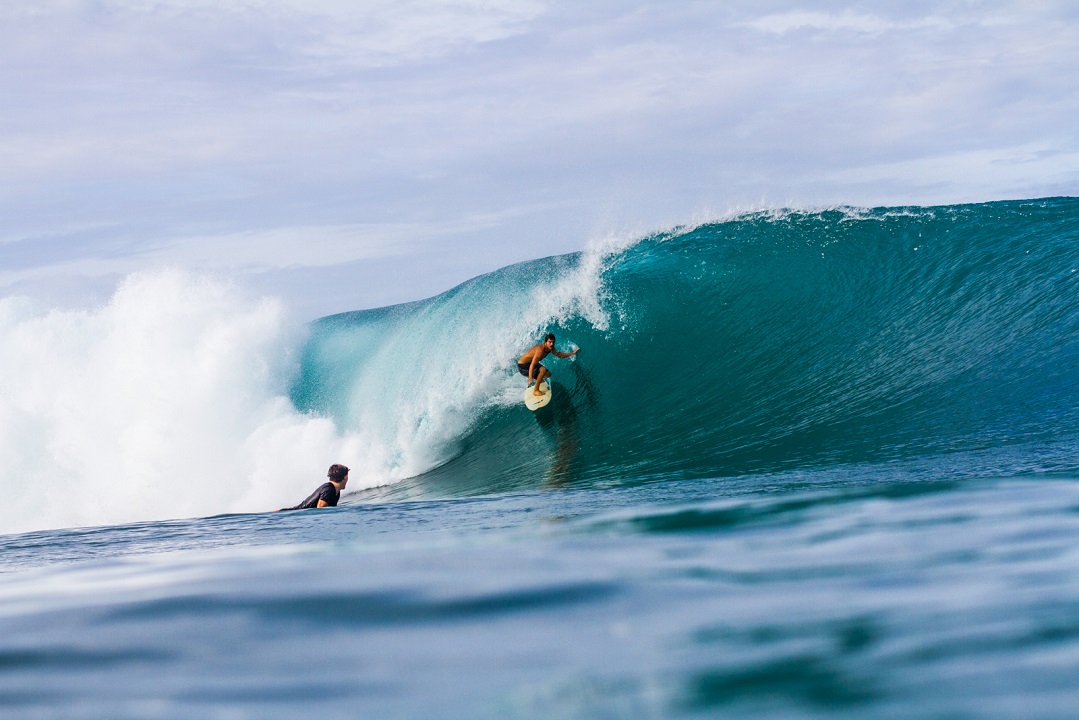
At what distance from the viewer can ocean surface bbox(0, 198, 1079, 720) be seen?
1982mm

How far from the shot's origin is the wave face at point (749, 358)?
26.0 ft

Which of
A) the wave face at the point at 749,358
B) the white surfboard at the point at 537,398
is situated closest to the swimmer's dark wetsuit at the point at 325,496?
the wave face at the point at 749,358

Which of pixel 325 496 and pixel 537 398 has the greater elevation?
pixel 537 398

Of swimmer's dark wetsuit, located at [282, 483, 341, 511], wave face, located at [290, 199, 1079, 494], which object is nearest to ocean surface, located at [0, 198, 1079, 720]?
wave face, located at [290, 199, 1079, 494]

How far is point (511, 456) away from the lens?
9.87 metres

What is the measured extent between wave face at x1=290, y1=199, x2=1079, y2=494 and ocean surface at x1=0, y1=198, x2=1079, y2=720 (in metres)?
0.06

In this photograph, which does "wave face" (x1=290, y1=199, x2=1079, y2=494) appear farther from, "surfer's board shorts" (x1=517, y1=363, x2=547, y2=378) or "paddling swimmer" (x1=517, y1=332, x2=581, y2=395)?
"surfer's board shorts" (x1=517, y1=363, x2=547, y2=378)

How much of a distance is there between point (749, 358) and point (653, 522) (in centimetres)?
721

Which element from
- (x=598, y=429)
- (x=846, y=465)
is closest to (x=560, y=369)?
(x=598, y=429)

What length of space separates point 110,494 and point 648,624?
1419 centimetres

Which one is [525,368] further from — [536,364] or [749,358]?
[749,358]

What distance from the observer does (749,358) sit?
1093cm

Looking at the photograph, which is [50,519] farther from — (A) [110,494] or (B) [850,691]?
(B) [850,691]

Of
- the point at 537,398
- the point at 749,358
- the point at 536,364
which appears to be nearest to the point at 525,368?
the point at 536,364
